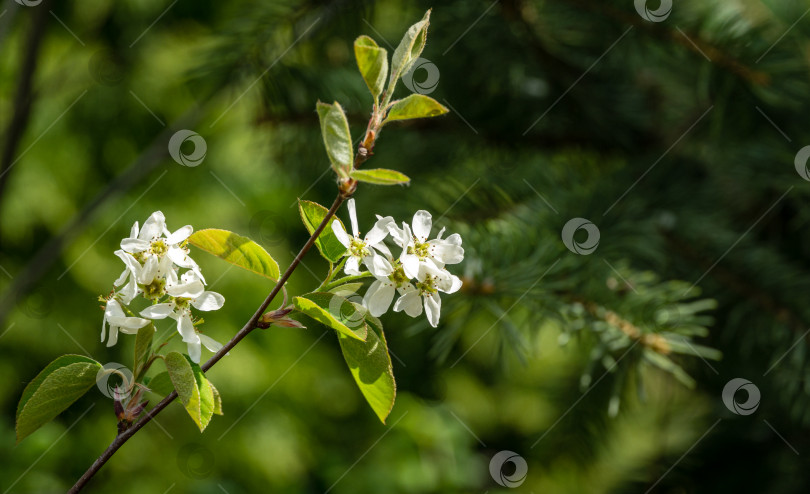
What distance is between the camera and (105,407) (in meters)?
1.59

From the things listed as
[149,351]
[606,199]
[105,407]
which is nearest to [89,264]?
[105,407]

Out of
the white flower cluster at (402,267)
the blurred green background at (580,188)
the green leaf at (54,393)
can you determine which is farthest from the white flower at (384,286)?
the blurred green background at (580,188)

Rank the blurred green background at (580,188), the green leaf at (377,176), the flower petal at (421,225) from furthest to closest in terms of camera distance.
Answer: the blurred green background at (580,188)
the flower petal at (421,225)
the green leaf at (377,176)

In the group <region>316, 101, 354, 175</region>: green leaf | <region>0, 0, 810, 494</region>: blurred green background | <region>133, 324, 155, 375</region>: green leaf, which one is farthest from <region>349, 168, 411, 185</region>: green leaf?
<region>0, 0, 810, 494</region>: blurred green background

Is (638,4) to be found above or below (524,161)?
above

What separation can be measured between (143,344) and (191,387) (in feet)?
0.13

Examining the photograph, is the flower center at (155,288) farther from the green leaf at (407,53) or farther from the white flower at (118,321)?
the green leaf at (407,53)

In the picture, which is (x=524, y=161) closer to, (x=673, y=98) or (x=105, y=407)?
(x=673, y=98)

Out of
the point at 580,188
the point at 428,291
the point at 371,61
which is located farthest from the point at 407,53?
the point at 580,188

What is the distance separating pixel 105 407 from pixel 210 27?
988mm

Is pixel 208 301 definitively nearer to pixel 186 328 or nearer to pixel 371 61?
pixel 186 328

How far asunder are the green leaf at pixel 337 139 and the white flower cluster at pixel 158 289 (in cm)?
8

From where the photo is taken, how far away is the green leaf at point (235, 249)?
0.28m

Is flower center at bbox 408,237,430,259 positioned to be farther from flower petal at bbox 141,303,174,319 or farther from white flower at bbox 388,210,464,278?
flower petal at bbox 141,303,174,319
